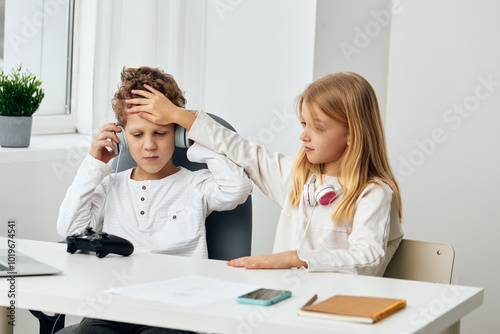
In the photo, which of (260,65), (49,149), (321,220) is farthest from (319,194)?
(260,65)

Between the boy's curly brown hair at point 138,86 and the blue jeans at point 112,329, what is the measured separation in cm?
61

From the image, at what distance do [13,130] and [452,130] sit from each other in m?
1.73

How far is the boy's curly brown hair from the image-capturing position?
6.32 ft

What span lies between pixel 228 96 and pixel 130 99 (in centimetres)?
104

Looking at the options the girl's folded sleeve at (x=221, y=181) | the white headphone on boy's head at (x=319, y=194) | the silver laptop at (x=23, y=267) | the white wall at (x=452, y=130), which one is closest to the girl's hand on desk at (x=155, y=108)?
the girl's folded sleeve at (x=221, y=181)

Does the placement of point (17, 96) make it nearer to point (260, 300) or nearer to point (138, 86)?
point (138, 86)

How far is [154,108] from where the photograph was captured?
1.85 meters

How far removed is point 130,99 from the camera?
6.19ft

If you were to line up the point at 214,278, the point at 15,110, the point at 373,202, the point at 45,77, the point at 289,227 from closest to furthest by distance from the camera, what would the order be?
the point at 214,278 → the point at 373,202 → the point at 289,227 → the point at 15,110 → the point at 45,77

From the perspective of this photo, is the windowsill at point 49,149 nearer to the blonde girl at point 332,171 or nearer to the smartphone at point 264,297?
the blonde girl at point 332,171

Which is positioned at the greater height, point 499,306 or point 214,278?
point 214,278

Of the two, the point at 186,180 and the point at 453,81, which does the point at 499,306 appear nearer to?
the point at 453,81

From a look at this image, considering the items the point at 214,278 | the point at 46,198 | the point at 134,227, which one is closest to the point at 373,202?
the point at 214,278

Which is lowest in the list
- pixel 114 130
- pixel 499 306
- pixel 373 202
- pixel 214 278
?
pixel 499 306
